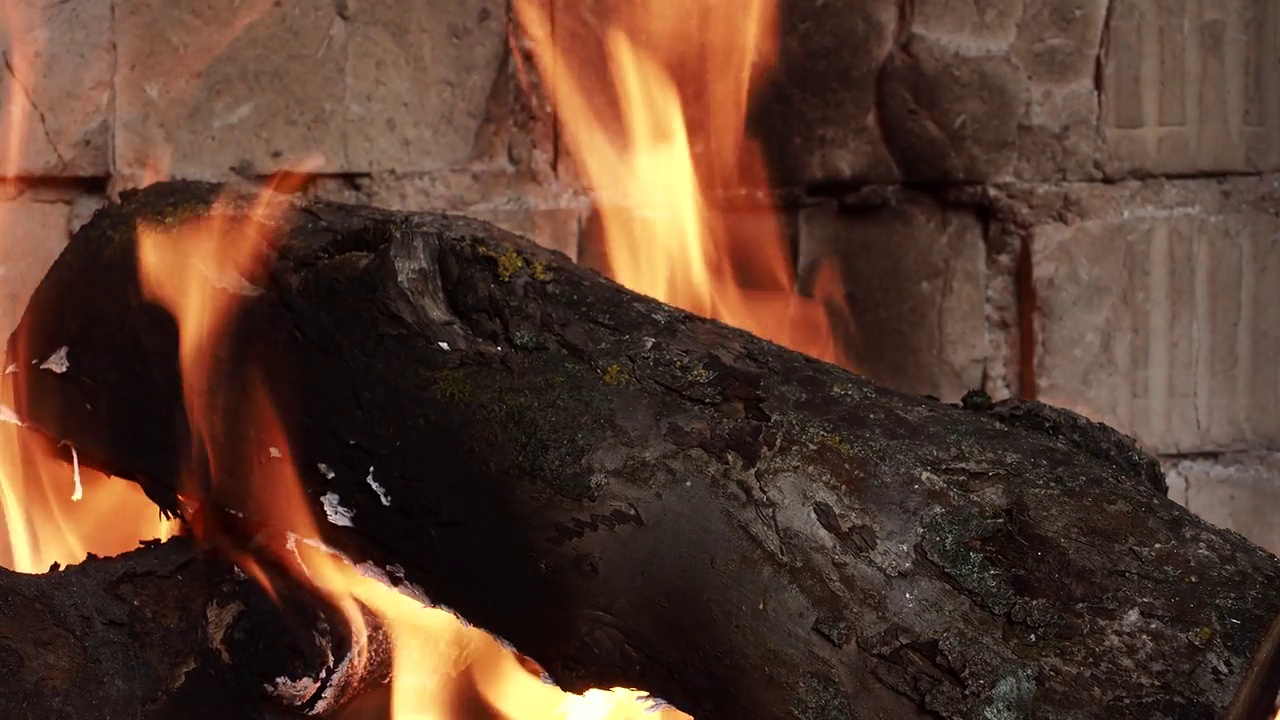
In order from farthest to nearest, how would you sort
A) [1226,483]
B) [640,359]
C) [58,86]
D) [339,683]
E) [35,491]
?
[1226,483]
[58,86]
[35,491]
[339,683]
[640,359]

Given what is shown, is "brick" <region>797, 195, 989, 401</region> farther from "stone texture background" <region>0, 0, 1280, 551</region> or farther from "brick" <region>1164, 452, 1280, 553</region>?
"brick" <region>1164, 452, 1280, 553</region>

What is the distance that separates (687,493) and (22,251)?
1.17 m

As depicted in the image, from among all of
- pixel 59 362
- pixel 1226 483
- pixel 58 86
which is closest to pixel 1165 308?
pixel 1226 483

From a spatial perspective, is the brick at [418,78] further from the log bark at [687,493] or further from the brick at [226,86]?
the log bark at [687,493]

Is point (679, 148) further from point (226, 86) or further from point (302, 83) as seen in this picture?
point (226, 86)

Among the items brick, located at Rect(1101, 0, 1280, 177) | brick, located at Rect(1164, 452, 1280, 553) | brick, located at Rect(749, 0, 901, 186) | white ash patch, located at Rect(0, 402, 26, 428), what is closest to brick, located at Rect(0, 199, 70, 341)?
white ash patch, located at Rect(0, 402, 26, 428)

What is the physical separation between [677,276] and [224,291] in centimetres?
79

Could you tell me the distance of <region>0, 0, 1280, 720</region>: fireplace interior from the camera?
100cm

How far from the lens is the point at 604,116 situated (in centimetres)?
189

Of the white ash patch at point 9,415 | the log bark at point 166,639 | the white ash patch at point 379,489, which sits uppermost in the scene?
the white ash patch at point 9,415

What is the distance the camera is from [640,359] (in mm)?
1168

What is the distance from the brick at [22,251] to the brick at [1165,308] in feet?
4.85

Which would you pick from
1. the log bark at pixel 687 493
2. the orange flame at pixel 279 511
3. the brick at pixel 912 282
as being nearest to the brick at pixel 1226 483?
the brick at pixel 912 282

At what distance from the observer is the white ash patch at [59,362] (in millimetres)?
1382
